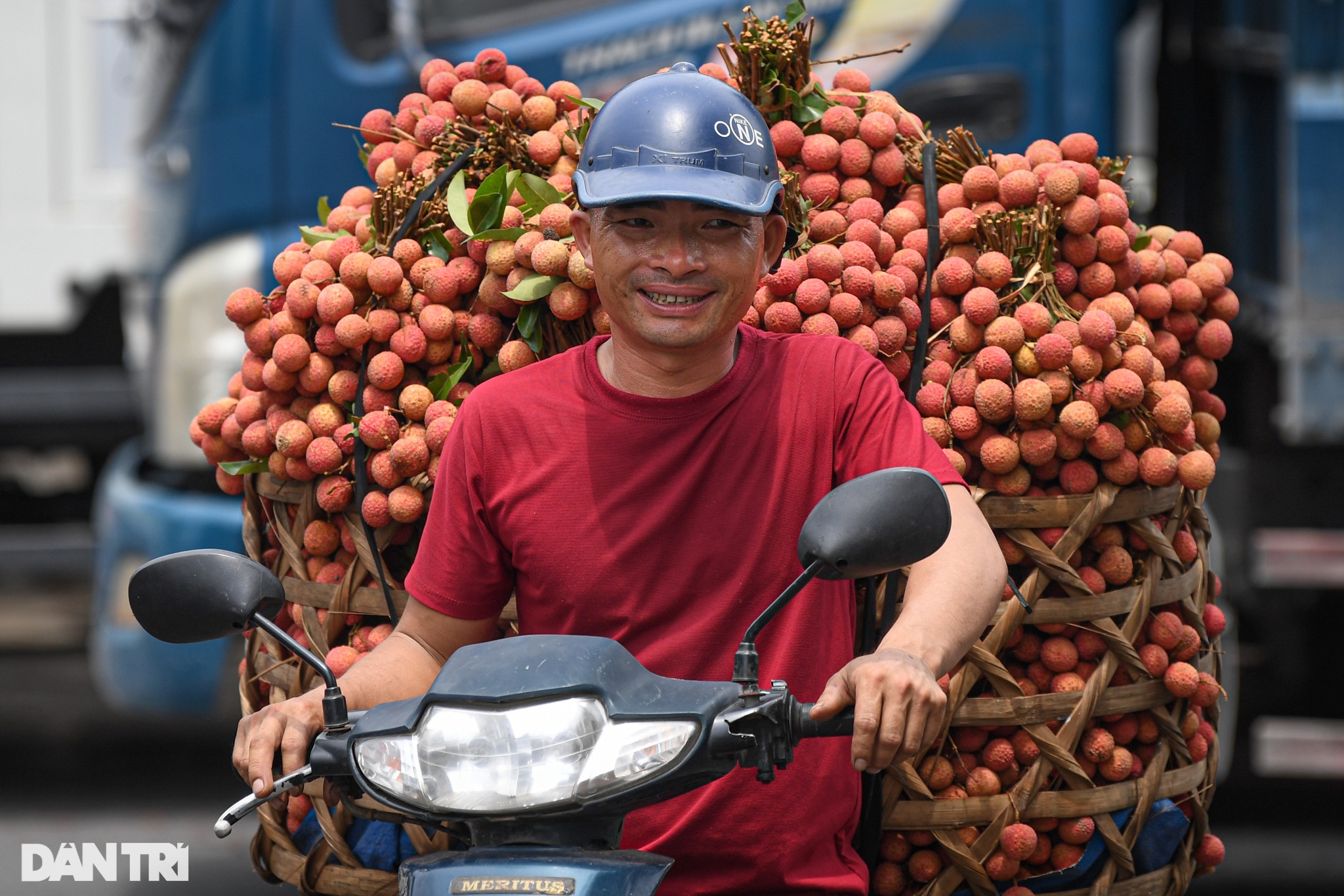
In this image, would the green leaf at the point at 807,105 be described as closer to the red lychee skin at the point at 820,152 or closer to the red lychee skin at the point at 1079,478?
the red lychee skin at the point at 820,152

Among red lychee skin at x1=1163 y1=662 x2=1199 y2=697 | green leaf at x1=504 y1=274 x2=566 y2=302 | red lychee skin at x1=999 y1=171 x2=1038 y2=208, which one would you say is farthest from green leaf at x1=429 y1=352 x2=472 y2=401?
red lychee skin at x1=1163 y1=662 x2=1199 y2=697

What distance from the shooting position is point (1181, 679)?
7.03ft

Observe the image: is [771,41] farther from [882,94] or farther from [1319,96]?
[1319,96]

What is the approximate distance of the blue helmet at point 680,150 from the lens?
5.71 feet

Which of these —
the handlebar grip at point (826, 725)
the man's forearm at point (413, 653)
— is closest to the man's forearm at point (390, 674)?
the man's forearm at point (413, 653)

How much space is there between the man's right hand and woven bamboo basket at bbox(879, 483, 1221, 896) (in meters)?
0.82

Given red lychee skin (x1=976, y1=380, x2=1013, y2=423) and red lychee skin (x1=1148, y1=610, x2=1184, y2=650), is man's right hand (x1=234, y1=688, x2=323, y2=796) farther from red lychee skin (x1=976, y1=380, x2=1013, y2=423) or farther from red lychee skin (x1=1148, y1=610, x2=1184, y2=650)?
red lychee skin (x1=1148, y1=610, x2=1184, y2=650)

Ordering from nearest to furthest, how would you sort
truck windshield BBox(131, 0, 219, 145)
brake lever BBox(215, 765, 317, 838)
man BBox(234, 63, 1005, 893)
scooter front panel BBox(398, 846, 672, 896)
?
1. scooter front panel BBox(398, 846, 672, 896)
2. brake lever BBox(215, 765, 317, 838)
3. man BBox(234, 63, 1005, 893)
4. truck windshield BBox(131, 0, 219, 145)

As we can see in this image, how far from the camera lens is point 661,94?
1.78 metres

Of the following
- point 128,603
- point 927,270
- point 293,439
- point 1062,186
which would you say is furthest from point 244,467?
point 128,603

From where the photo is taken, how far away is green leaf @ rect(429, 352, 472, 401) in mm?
2252

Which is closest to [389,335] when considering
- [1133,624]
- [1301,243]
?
[1133,624]

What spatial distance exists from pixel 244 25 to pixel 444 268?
7.72ft

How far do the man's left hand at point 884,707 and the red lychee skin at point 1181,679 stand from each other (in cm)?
74
